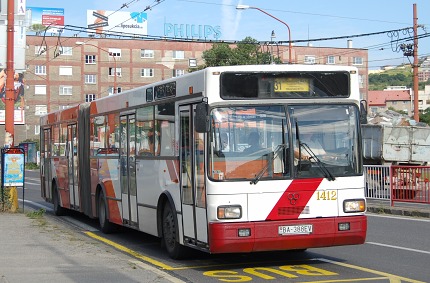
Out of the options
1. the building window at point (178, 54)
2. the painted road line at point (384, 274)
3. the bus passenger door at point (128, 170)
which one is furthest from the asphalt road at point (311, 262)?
the building window at point (178, 54)

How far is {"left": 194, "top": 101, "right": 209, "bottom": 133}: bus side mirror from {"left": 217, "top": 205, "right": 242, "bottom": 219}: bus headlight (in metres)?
1.05

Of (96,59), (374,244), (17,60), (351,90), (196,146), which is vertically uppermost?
(96,59)

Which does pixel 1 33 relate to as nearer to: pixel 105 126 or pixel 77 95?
pixel 105 126

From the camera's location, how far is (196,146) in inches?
420

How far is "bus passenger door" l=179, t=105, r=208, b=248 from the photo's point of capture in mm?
10461

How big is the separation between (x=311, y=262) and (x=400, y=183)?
35.7ft

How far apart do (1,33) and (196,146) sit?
1182 cm

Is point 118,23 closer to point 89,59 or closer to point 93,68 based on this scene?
point 89,59

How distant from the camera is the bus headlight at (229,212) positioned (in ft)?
33.1

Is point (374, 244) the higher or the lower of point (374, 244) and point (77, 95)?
the lower

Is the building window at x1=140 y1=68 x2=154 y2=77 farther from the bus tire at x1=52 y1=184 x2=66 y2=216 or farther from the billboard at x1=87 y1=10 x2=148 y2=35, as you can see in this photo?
the bus tire at x1=52 y1=184 x2=66 y2=216

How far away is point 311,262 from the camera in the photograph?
11.4 m

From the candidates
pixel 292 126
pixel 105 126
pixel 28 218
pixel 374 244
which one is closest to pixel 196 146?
pixel 292 126

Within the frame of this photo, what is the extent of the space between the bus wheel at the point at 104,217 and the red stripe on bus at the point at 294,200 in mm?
6614
